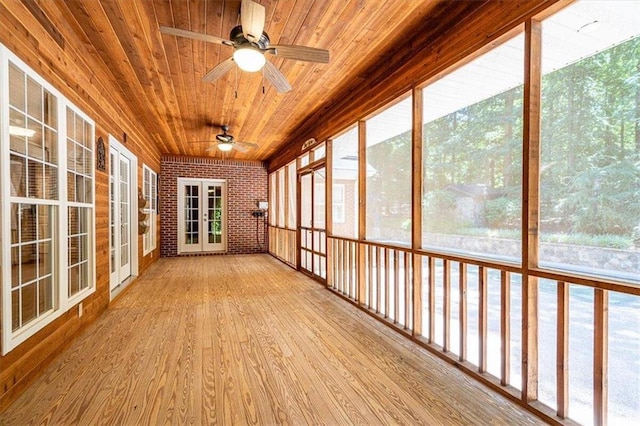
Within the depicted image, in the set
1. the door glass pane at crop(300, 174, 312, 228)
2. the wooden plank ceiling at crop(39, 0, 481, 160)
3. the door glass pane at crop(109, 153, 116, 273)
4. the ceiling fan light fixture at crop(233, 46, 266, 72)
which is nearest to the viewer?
the ceiling fan light fixture at crop(233, 46, 266, 72)

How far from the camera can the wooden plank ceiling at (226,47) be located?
2336mm

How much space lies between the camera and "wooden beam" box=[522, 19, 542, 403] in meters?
1.88

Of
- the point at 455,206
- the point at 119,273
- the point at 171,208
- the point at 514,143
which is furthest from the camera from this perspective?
the point at 171,208

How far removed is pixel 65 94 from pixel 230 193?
5944mm

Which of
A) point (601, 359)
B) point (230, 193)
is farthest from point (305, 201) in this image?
point (601, 359)

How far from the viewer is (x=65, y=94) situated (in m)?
2.68

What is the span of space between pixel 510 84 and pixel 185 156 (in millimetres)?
7821

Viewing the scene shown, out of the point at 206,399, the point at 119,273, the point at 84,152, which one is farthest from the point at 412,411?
the point at 119,273

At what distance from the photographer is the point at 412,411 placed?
1.82 m

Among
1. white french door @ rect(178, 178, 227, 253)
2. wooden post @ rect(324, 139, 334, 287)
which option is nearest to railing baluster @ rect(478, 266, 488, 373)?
wooden post @ rect(324, 139, 334, 287)

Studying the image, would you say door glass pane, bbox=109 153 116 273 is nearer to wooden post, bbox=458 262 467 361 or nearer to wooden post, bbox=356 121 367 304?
wooden post, bbox=356 121 367 304

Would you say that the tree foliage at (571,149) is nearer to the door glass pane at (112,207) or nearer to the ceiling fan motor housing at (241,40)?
the ceiling fan motor housing at (241,40)

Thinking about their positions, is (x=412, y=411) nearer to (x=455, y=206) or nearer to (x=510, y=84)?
(x=455, y=206)

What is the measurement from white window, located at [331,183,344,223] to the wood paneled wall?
310cm
